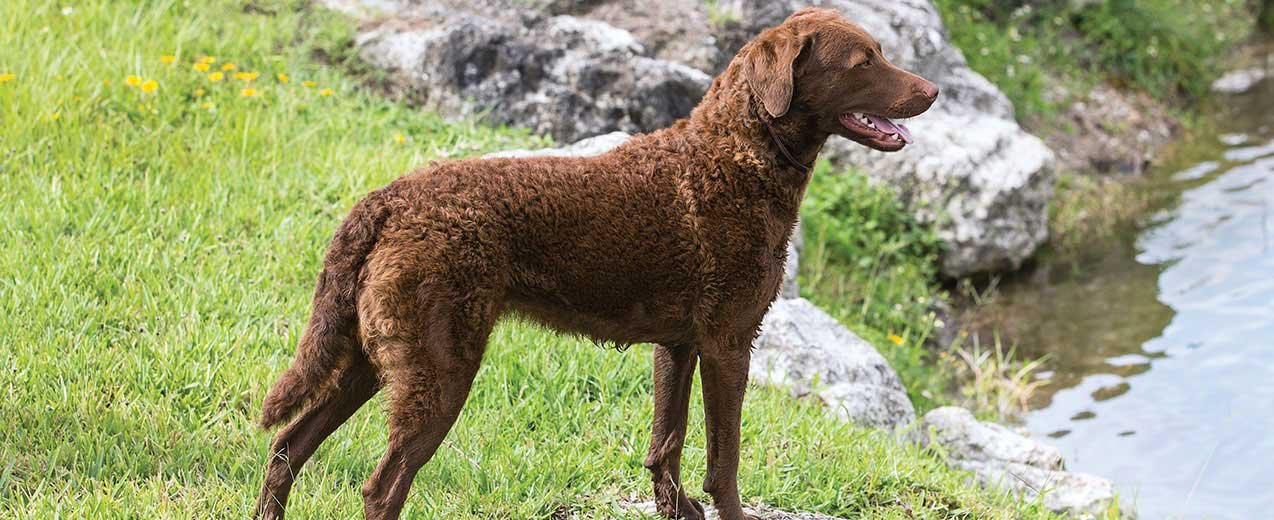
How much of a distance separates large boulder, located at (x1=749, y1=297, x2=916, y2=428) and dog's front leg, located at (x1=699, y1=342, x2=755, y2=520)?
4.89 feet

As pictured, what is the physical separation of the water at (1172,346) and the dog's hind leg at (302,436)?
12.1ft

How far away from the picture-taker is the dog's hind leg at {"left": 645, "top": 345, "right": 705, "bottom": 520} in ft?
13.6

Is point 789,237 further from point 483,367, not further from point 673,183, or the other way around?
point 483,367

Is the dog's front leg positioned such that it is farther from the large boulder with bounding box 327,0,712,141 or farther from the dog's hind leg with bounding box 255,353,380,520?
the large boulder with bounding box 327,0,712,141

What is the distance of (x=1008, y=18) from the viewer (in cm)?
1202

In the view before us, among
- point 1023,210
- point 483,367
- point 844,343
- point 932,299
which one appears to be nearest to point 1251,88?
point 1023,210

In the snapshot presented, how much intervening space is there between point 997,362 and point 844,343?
1833 mm

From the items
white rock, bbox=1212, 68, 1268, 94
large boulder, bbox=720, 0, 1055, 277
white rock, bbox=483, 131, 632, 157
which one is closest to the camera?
white rock, bbox=483, 131, 632, 157

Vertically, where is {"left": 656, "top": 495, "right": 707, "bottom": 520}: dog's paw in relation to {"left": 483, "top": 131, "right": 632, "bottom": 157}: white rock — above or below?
below

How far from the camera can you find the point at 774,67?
3.81 meters

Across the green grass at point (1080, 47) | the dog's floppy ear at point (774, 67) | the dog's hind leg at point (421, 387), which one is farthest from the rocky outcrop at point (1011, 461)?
the green grass at point (1080, 47)

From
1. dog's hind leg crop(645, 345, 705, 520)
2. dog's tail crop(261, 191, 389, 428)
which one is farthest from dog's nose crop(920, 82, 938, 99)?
dog's tail crop(261, 191, 389, 428)

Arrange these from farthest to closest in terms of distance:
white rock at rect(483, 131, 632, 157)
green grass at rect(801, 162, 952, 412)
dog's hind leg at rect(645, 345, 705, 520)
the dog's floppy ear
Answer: green grass at rect(801, 162, 952, 412), white rock at rect(483, 131, 632, 157), dog's hind leg at rect(645, 345, 705, 520), the dog's floppy ear

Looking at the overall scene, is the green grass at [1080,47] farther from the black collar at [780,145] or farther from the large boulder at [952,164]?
the black collar at [780,145]
